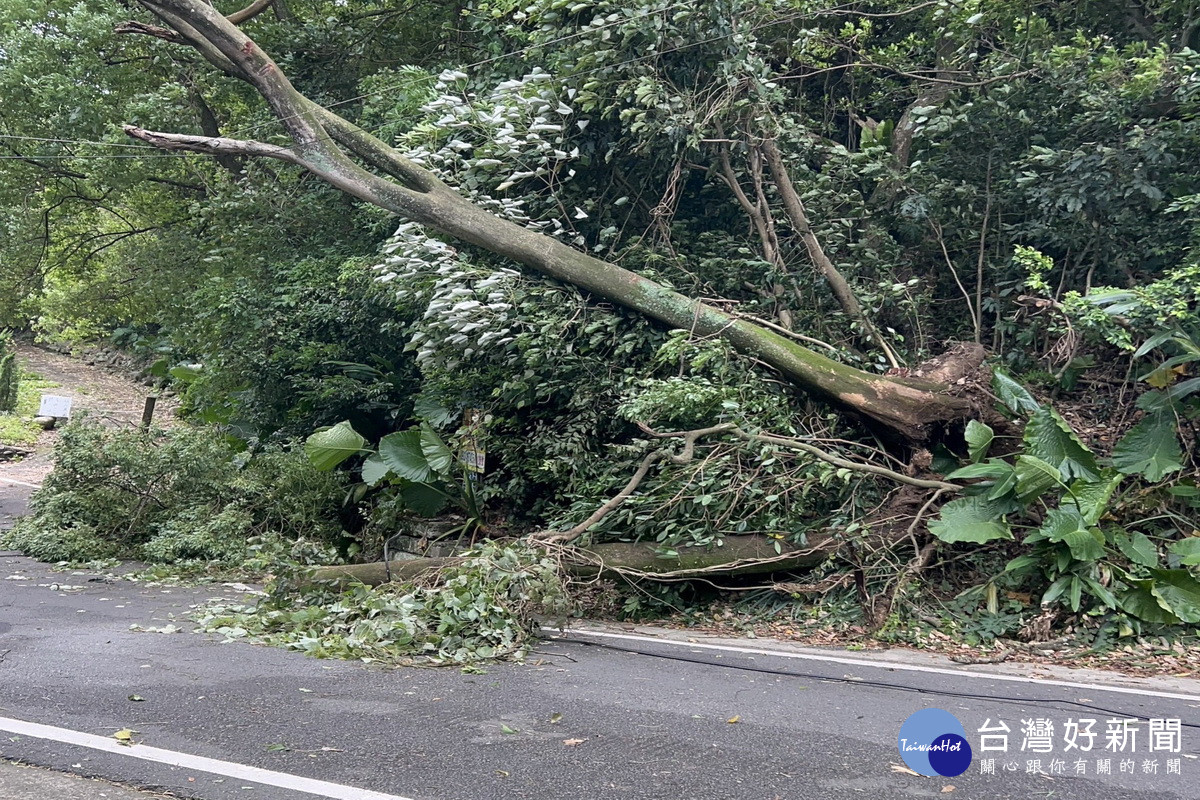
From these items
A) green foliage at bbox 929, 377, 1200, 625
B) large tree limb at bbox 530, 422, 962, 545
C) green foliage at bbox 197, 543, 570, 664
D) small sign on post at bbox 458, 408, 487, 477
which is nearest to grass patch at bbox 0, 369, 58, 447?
small sign on post at bbox 458, 408, 487, 477

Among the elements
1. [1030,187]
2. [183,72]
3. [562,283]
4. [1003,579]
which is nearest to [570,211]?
[562,283]

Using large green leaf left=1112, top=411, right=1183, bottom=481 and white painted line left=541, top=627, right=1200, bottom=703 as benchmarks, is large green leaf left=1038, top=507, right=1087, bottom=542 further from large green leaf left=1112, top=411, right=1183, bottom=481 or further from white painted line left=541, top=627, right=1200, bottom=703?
white painted line left=541, top=627, right=1200, bottom=703

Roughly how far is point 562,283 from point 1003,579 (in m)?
5.25

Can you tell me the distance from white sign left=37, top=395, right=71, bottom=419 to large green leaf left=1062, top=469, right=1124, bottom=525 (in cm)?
2222

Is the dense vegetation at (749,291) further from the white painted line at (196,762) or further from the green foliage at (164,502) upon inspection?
the white painted line at (196,762)

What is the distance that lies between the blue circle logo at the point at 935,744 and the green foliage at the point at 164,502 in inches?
356

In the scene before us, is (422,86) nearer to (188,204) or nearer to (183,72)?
(183,72)

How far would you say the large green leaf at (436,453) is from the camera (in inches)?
411

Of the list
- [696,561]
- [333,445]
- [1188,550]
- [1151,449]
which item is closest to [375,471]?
[333,445]

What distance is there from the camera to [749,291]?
1087cm

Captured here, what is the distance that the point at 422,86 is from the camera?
1241 centimetres

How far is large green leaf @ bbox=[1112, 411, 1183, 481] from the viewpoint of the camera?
24.3 feet

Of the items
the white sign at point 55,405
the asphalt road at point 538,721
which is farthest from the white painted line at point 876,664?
the white sign at point 55,405

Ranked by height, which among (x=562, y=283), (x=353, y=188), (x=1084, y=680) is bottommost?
(x=1084, y=680)
